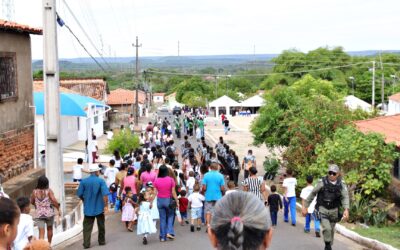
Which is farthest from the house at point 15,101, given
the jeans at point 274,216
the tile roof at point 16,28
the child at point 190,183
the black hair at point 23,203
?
the black hair at point 23,203

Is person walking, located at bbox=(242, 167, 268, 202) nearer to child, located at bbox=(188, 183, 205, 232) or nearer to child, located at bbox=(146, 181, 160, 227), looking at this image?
child, located at bbox=(188, 183, 205, 232)

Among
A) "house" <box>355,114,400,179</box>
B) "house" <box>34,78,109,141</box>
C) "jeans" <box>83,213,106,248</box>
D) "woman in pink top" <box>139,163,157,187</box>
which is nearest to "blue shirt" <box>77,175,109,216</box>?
"jeans" <box>83,213,106,248</box>

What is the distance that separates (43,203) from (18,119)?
23.2ft

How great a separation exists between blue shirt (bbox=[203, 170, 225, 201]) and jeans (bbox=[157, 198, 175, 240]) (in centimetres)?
85

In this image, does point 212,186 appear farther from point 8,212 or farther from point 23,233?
point 8,212

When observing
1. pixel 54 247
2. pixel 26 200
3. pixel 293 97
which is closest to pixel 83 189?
pixel 54 247

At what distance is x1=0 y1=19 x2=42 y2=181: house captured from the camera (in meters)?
15.9

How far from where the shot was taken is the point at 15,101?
16812 millimetres

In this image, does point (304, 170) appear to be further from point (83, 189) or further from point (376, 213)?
point (83, 189)

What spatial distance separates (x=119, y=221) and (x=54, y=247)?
2846 millimetres

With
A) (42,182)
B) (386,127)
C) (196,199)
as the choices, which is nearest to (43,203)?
(42,182)

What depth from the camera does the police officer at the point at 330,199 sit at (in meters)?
9.94

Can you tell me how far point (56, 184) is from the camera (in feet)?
44.7

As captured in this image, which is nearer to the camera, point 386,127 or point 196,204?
point 196,204
